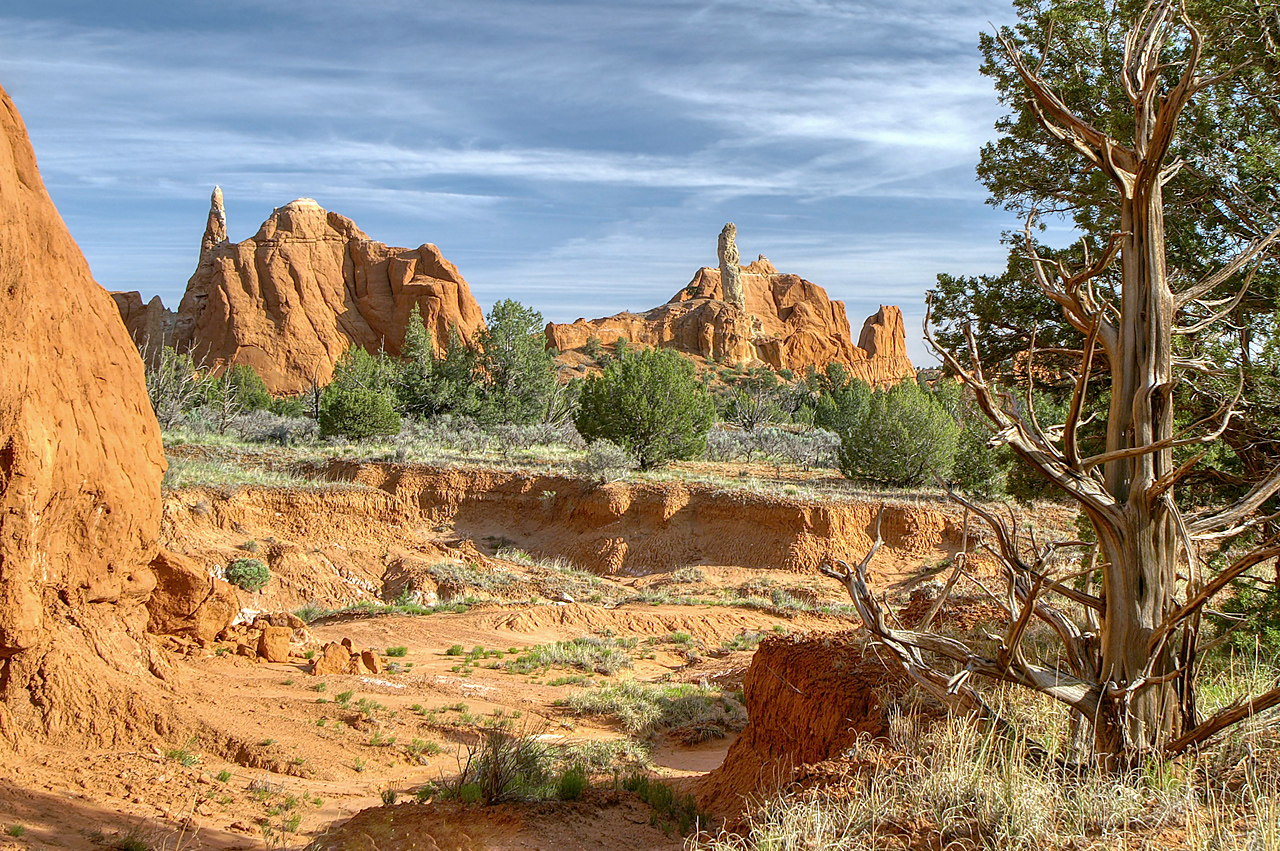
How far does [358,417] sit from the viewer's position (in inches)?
1072

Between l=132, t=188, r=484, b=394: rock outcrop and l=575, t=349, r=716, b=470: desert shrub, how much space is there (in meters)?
43.2

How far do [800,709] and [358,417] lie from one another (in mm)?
24003

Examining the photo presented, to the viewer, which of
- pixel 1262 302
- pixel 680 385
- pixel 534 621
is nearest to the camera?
pixel 1262 302

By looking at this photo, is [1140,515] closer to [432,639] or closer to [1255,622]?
[1255,622]

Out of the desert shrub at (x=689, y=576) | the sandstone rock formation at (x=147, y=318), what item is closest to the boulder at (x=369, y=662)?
the desert shrub at (x=689, y=576)

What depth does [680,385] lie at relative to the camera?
25.2m

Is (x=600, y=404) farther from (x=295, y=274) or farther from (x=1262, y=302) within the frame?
(x=295, y=274)

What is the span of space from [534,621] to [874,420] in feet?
42.2

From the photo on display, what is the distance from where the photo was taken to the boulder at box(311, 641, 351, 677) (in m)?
9.21

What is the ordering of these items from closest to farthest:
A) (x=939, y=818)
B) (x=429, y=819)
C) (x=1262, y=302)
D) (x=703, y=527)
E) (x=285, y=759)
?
(x=939, y=818)
(x=429, y=819)
(x=285, y=759)
(x=1262, y=302)
(x=703, y=527)

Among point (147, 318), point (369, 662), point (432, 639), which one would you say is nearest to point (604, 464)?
point (432, 639)

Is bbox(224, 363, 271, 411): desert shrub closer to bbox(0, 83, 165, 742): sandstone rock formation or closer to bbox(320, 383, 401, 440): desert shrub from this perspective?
bbox(320, 383, 401, 440): desert shrub

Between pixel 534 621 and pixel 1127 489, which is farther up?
pixel 1127 489

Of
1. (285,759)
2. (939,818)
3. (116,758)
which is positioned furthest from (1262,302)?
(116,758)
